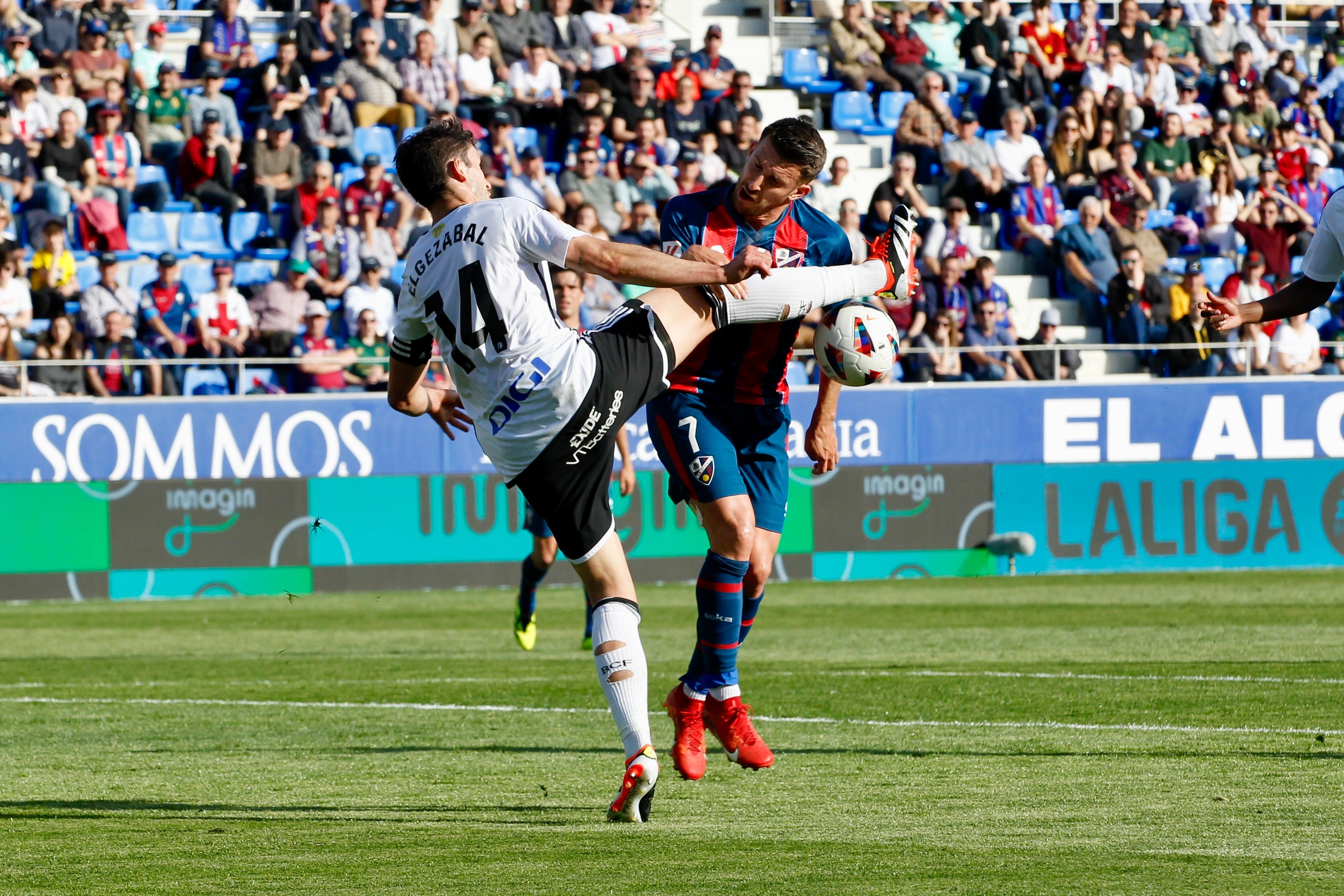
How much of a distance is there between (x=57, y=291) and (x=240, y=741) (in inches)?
430

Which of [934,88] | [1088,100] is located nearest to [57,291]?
[934,88]

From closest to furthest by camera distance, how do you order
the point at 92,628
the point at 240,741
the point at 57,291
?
1. the point at 240,741
2. the point at 92,628
3. the point at 57,291

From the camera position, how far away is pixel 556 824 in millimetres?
5625

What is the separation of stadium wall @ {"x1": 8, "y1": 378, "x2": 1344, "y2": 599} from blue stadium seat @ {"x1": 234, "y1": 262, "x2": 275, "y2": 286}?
82.2 inches

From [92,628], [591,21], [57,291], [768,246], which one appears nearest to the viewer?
[768,246]

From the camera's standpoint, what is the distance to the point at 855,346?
22.9 ft

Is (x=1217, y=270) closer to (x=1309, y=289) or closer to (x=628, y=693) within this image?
(x=1309, y=289)

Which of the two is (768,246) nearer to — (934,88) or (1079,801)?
(1079,801)

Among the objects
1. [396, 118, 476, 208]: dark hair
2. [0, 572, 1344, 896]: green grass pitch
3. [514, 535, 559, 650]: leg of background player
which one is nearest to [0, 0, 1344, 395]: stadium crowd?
[0, 572, 1344, 896]: green grass pitch

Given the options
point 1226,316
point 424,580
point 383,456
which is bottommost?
point 424,580

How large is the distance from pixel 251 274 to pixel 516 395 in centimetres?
1415

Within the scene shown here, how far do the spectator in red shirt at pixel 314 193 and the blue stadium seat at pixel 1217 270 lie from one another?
9.98 m

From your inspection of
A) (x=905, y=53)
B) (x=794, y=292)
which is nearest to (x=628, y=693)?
(x=794, y=292)

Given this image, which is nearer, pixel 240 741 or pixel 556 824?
pixel 556 824
